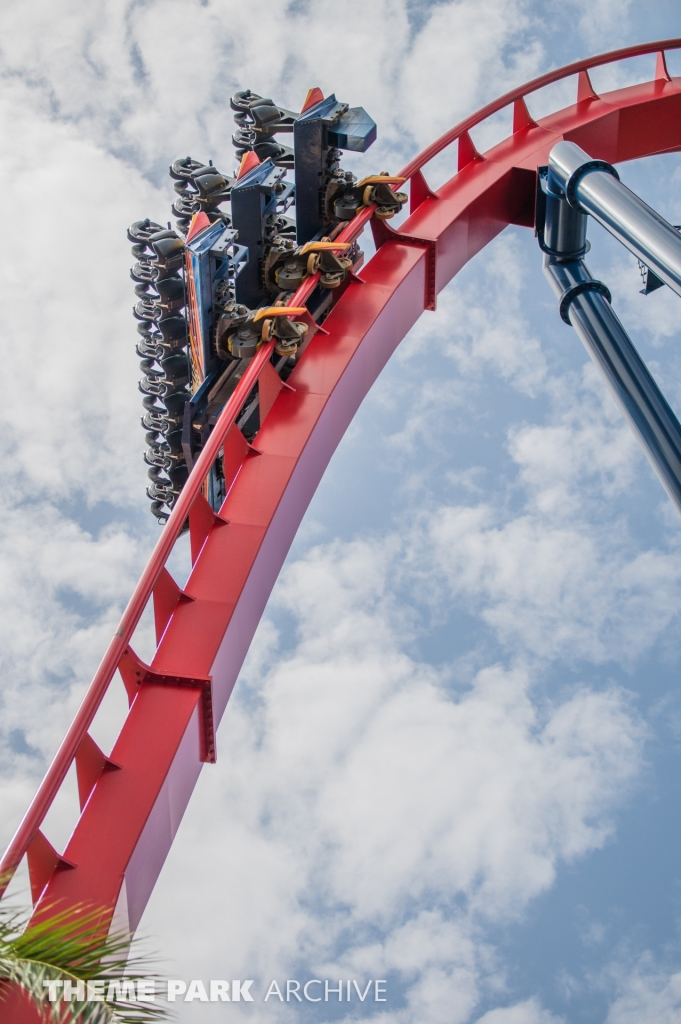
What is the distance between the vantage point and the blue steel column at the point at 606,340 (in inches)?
264

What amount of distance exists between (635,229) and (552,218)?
10.0 feet

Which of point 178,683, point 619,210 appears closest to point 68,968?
point 178,683

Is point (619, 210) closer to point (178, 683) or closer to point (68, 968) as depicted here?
point (178, 683)

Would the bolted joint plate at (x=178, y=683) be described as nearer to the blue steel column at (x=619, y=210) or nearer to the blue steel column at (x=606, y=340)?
the blue steel column at (x=606, y=340)

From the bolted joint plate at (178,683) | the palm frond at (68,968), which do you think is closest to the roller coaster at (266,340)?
the bolted joint plate at (178,683)

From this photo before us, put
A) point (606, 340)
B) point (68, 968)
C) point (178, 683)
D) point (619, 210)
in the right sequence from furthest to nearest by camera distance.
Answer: point (606, 340) < point (619, 210) < point (178, 683) < point (68, 968)

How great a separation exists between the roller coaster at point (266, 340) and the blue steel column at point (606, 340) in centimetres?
2

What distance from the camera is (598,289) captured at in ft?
26.2

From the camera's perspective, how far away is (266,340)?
7.74 metres

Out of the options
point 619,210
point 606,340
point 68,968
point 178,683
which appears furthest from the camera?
point 606,340

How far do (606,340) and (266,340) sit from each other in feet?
7.91

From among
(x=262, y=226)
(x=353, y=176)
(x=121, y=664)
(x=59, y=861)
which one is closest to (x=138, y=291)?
(x=262, y=226)

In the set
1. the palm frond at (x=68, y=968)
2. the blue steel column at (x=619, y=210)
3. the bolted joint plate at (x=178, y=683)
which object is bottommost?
the palm frond at (x=68, y=968)

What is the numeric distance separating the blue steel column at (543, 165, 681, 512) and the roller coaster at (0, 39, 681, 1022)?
18 millimetres
